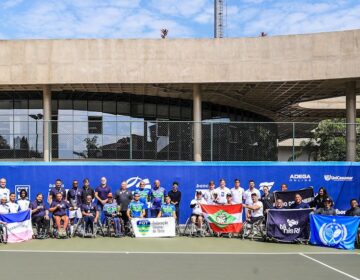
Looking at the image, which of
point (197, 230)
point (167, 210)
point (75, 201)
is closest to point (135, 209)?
point (167, 210)

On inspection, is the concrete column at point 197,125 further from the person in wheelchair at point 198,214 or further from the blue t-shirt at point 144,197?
the person in wheelchair at point 198,214

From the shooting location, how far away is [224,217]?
1352 cm

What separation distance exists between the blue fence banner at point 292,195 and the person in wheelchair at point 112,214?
17.2 ft

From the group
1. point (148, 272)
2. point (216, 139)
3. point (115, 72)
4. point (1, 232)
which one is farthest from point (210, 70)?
point (148, 272)

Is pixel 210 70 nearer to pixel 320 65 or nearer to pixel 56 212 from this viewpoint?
pixel 320 65

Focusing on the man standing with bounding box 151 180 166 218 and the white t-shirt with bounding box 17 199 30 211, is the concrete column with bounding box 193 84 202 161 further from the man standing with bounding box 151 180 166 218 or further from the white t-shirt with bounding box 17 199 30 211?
the white t-shirt with bounding box 17 199 30 211

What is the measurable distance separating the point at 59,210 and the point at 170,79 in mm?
11477

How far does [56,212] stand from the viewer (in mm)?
13156

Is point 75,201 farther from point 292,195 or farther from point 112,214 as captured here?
point 292,195

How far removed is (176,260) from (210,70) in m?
14.5

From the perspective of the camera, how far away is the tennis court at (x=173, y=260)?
8234mm

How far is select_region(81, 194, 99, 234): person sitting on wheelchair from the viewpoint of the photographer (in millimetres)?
13086

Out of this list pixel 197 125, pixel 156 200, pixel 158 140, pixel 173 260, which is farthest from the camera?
pixel 197 125

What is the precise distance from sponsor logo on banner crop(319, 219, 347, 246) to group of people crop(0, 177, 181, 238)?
177 inches
